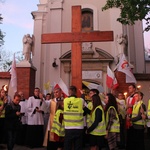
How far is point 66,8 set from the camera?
16.8 m

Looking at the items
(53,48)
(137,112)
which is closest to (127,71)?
(137,112)

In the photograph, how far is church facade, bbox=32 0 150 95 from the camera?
1499 cm

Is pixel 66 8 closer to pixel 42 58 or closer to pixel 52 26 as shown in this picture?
pixel 52 26

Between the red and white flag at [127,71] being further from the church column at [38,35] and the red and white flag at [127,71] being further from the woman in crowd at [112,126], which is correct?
the church column at [38,35]

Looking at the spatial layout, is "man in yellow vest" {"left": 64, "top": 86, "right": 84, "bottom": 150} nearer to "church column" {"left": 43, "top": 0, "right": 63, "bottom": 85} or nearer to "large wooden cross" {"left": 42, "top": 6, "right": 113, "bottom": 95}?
"large wooden cross" {"left": 42, "top": 6, "right": 113, "bottom": 95}

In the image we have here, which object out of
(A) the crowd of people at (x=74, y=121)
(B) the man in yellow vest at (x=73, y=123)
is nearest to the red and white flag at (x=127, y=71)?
(A) the crowd of people at (x=74, y=121)

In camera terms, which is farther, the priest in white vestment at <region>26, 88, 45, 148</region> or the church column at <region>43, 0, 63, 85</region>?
the church column at <region>43, 0, 63, 85</region>

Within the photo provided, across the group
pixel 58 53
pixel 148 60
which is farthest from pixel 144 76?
pixel 148 60

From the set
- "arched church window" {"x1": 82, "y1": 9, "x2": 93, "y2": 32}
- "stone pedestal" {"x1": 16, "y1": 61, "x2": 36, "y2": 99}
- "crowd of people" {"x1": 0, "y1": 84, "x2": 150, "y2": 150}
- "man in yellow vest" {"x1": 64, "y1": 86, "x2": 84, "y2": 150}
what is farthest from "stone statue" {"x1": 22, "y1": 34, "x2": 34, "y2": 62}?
"man in yellow vest" {"x1": 64, "y1": 86, "x2": 84, "y2": 150}

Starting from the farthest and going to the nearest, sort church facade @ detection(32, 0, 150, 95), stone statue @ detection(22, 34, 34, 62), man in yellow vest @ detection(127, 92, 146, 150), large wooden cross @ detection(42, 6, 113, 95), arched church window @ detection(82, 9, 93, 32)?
arched church window @ detection(82, 9, 93, 32), church facade @ detection(32, 0, 150, 95), stone statue @ detection(22, 34, 34, 62), large wooden cross @ detection(42, 6, 113, 95), man in yellow vest @ detection(127, 92, 146, 150)

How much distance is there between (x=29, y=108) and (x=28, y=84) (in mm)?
3281

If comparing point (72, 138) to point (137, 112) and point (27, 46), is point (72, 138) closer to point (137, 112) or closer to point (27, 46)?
point (137, 112)

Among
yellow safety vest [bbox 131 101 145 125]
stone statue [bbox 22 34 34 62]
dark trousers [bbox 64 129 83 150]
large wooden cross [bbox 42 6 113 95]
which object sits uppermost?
stone statue [bbox 22 34 34 62]

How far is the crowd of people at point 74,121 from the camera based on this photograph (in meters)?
5.30
